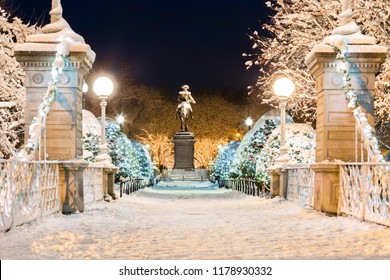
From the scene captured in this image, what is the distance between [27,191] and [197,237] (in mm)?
3002

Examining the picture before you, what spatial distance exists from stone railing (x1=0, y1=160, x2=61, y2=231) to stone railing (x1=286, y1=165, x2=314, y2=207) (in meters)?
5.87

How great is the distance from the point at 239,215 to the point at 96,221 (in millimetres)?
3610

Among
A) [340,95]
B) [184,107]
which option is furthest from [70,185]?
[184,107]

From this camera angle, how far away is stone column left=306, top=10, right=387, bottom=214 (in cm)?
1348

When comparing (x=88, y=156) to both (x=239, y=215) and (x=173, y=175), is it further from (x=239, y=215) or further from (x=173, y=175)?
(x=173, y=175)

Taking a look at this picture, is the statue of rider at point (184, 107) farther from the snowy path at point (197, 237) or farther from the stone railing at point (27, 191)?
the stone railing at point (27, 191)

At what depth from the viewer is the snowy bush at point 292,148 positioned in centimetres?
2264

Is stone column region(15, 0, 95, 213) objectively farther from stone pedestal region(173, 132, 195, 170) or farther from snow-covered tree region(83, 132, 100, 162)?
stone pedestal region(173, 132, 195, 170)

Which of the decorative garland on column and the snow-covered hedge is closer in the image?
the decorative garland on column

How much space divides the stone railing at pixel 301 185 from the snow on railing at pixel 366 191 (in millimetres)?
2275

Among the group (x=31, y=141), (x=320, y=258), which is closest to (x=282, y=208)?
(x=31, y=141)

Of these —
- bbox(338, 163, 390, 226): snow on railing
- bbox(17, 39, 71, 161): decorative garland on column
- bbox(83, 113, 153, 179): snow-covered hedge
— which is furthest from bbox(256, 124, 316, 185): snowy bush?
bbox(17, 39, 71, 161): decorative garland on column

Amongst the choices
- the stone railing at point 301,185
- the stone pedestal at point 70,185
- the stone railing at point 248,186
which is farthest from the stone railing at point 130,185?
the stone pedestal at point 70,185

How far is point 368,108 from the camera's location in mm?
13695
